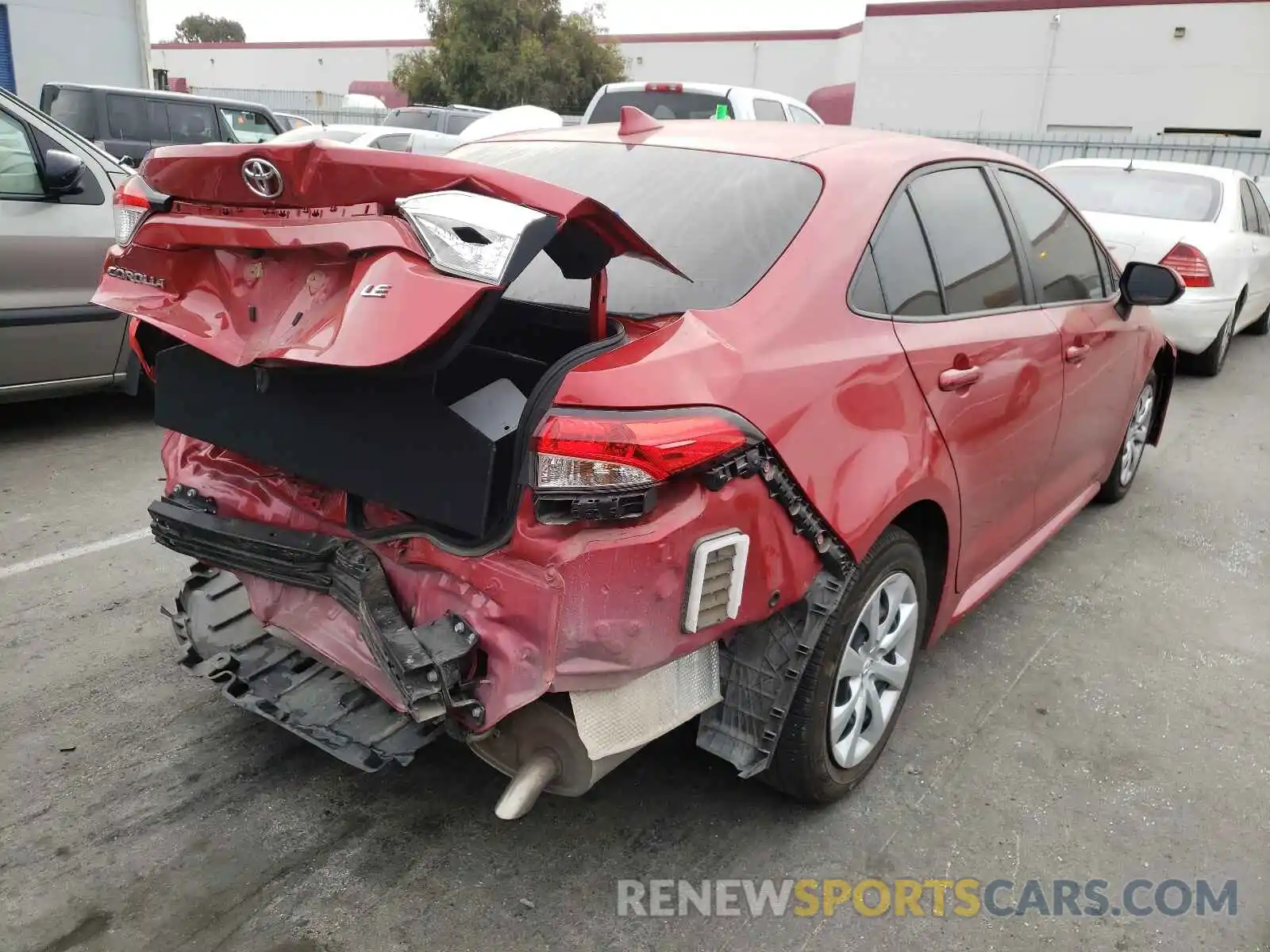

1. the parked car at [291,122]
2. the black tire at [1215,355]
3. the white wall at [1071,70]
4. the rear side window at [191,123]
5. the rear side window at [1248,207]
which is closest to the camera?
the black tire at [1215,355]

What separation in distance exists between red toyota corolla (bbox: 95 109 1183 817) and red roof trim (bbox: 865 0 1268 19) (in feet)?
97.9

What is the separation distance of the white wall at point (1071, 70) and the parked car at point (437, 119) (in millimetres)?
19244

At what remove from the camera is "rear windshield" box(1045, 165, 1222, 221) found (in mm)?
8094

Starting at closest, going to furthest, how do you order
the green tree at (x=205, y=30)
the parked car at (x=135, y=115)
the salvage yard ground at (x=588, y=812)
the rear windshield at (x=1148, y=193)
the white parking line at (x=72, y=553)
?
Result: the salvage yard ground at (x=588, y=812)
the white parking line at (x=72, y=553)
the rear windshield at (x=1148, y=193)
the parked car at (x=135, y=115)
the green tree at (x=205, y=30)

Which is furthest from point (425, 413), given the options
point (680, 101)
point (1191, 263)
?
point (680, 101)

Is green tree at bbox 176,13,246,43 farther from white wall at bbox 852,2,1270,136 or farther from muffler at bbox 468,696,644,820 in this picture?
muffler at bbox 468,696,644,820

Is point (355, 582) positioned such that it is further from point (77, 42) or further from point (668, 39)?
point (668, 39)

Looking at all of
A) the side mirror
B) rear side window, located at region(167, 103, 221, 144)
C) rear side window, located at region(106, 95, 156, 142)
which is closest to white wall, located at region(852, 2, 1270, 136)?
rear side window, located at region(167, 103, 221, 144)

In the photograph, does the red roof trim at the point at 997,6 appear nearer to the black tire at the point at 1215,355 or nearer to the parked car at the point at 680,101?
the parked car at the point at 680,101

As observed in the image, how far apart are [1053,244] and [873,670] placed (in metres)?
1.90

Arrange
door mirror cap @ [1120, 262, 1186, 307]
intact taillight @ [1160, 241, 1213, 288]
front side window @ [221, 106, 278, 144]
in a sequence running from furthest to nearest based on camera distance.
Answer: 1. front side window @ [221, 106, 278, 144]
2. intact taillight @ [1160, 241, 1213, 288]
3. door mirror cap @ [1120, 262, 1186, 307]

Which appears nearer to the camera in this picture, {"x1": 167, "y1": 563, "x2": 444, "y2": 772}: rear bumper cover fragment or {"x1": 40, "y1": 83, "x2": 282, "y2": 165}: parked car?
{"x1": 167, "y1": 563, "x2": 444, "y2": 772}: rear bumper cover fragment

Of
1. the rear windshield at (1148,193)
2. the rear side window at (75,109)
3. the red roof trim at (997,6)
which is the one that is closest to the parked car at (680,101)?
the rear windshield at (1148,193)

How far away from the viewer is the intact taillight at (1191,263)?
7.68 meters
